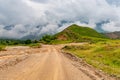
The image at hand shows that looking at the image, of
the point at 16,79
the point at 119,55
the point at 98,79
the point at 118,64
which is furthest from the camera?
the point at 119,55

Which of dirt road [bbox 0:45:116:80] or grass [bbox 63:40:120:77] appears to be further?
grass [bbox 63:40:120:77]

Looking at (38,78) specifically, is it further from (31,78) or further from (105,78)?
(105,78)

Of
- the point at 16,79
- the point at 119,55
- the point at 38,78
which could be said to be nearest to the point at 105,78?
the point at 38,78

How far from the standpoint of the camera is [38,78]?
23.1 metres

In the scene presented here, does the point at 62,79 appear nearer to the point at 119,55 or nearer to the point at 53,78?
the point at 53,78

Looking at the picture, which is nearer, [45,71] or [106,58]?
[45,71]

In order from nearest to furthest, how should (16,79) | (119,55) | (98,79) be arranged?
(16,79)
(98,79)
(119,55)

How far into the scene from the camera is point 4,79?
2278 cm

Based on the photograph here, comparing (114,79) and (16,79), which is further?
(114,79)

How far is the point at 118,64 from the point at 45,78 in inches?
749

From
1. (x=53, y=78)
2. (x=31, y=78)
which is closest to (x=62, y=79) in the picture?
(x=53, y=78)

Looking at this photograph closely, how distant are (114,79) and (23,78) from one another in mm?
7940

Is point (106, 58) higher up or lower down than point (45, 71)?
higher up

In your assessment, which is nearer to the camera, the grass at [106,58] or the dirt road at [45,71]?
the dirt road at [45,71]
